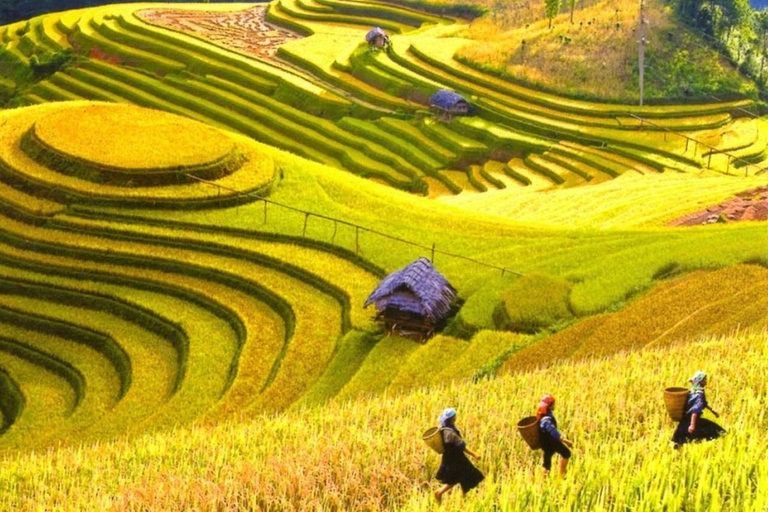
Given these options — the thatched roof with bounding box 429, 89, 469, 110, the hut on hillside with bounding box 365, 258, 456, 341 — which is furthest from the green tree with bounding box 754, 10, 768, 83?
the hut on hillside with bounding box 365, 258, 456, 341

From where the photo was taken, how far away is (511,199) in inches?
1666

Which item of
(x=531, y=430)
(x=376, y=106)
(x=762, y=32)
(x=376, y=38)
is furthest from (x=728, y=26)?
(x=531, y=430)

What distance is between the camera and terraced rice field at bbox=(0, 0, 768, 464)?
19.8 m

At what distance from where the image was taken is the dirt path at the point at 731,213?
34438 millimetres

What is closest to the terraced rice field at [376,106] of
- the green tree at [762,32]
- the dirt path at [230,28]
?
the dirt path at [230,28]

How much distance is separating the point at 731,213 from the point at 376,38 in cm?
3842

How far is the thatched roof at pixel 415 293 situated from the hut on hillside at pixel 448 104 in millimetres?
34456

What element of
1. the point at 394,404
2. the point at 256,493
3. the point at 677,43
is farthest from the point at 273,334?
the point at 677,43

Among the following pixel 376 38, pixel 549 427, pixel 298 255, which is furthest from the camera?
pixel 376 38

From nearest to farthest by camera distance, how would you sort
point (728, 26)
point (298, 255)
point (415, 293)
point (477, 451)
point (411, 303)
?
point (477, 451) → point (415, 293) → point (411, 303) → point (298, 255) → point (728, 26)

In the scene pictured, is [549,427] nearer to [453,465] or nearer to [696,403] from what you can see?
[453,465]

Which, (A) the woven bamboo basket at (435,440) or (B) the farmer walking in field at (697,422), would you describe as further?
(B) the farmer walking in field at (697,422)

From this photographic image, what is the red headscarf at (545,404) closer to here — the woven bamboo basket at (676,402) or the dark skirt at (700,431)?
the woven bamboo basket at (676,402)

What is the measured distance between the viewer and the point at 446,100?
183 feet
